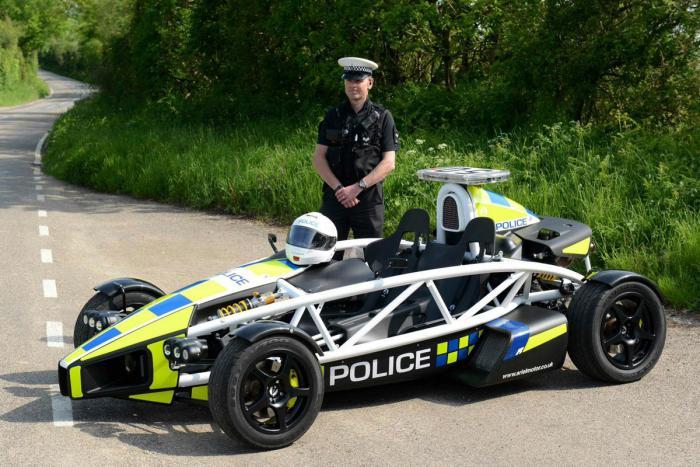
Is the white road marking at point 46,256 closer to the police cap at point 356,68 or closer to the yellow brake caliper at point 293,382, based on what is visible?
the police cap at point 356,68

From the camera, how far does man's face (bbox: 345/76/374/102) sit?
7672 millimetres

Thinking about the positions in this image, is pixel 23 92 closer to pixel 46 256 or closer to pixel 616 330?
pixel 46 256

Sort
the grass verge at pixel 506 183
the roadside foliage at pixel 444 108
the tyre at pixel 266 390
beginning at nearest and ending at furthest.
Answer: the tyre at pixel 266 390, the grass verge at pixel 506 183, the roadside foliage at pixel 444 108

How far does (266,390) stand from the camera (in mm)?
5316

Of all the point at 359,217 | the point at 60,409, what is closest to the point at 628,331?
the point at 359,217

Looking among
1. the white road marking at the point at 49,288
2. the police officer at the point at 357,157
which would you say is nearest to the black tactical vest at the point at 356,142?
the police officer at the point at 357,157

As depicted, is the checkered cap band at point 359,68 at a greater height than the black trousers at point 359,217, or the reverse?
the checkered cap band at point 359,68

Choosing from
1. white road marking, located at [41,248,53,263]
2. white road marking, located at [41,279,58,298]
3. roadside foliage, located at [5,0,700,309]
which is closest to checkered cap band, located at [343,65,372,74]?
roadside foliage, located at [5,0,700,309]

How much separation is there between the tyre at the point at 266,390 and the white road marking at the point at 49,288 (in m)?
4.52

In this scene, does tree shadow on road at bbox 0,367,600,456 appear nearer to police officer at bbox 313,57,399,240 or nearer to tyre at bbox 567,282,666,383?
tyre at bbox 567,282,666,383

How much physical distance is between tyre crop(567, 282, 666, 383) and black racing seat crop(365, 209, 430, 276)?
3.88ft

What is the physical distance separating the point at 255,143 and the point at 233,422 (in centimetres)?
1200

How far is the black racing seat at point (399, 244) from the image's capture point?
6.88m

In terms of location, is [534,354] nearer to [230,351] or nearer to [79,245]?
[230,351]
